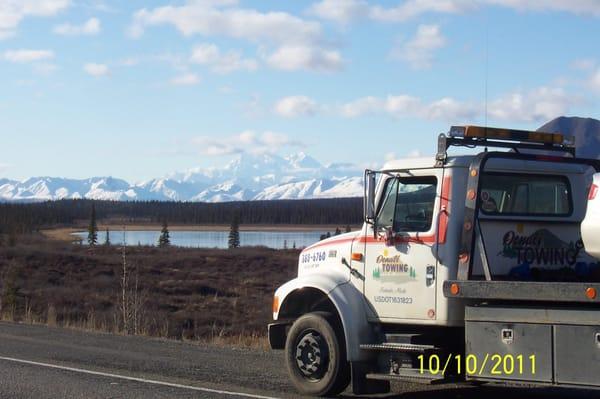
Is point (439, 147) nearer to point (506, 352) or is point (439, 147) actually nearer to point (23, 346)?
point (506, 352)

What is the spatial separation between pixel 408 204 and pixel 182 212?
15737cm

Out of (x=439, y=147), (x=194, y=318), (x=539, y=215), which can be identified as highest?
(x=439, y=147)

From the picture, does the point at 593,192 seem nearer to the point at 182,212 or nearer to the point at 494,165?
the point at 494,165

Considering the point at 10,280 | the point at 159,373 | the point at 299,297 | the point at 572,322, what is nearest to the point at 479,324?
the point at 572,322

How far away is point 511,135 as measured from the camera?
9.42 m

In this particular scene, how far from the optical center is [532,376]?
26.1 feet

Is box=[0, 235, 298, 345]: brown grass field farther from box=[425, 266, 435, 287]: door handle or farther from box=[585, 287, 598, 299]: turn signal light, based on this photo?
box=[585, 287, 598, 299]: turn signal light

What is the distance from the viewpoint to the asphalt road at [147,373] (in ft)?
32.7

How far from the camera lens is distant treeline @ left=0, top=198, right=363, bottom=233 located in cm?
12562

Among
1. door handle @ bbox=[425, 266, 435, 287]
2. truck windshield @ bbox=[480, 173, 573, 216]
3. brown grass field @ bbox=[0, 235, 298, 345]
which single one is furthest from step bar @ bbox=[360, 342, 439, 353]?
brown grass field @ bbox=[0, 235, 298, 345]

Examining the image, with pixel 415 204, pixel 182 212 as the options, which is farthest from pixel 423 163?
pixel 182 212

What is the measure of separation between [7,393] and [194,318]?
2668 centimetres
